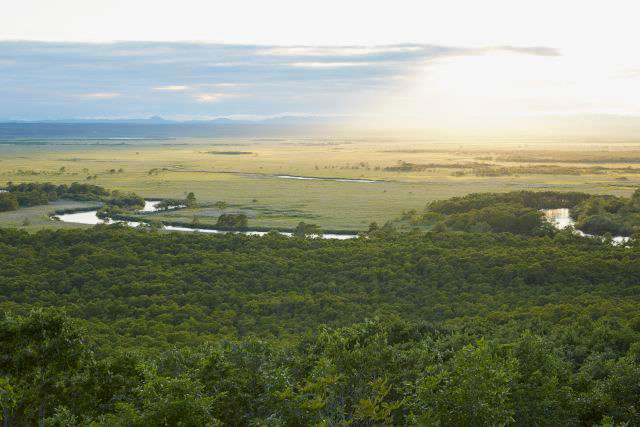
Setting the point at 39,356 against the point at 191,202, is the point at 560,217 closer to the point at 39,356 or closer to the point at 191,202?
the point at 191,202

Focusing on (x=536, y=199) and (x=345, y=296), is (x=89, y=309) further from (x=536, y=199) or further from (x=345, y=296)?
(x=536, y=199)

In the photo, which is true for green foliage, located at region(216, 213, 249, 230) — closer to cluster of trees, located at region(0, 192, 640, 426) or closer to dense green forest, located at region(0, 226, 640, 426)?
cluster of trees, located at region(0, 192, 640, 426)

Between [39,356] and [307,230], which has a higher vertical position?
[39,356]

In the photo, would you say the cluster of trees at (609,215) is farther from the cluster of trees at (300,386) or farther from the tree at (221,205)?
the cluster of trees at (300,386)

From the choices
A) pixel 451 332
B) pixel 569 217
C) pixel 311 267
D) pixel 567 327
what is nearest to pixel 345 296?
pixel 311 267

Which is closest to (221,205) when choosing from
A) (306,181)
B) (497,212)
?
(497,212)

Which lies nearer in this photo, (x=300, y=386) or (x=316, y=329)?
(x=300, y=386)
